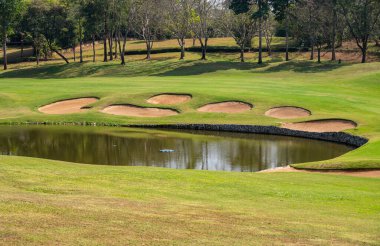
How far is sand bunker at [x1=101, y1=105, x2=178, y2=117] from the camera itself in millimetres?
55947

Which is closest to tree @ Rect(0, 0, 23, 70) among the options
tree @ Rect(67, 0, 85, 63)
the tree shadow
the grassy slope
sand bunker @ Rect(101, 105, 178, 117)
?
the tree shadow

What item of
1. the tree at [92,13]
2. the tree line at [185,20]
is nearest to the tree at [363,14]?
the tree line at [185,20]

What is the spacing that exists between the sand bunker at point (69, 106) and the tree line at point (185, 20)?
31262 millimetres

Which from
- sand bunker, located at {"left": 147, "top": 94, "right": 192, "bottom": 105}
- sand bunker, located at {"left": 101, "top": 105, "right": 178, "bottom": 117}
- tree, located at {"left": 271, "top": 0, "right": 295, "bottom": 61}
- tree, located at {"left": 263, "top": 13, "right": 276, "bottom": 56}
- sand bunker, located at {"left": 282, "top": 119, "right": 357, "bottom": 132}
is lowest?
sand bunker, located at {"left": 282, "top": 119, "right": 357, "bottom": 132}

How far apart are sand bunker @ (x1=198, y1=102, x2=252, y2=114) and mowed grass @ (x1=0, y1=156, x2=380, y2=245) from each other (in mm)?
26991

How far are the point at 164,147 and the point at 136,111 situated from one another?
48.2ft

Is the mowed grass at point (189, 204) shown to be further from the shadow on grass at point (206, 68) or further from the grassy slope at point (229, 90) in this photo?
the shadow on grass at point (206, 68)

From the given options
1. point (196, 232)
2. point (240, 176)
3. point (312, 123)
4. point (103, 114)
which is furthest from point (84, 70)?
point (196, 232)

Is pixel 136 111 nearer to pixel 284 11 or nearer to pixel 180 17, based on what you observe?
pixel 284 11

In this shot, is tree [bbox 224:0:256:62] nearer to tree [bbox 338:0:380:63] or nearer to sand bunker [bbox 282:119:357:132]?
tree [bbox 338:0:380:63]

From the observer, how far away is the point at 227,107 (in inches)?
2203

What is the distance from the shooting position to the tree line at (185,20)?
84500mm

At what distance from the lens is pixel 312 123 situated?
49531 mm

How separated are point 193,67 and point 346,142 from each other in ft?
138
